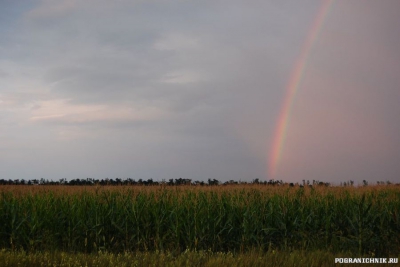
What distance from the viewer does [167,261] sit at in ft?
42.1

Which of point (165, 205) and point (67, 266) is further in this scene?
point (165, 205)

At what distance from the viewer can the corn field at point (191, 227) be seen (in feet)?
56.6

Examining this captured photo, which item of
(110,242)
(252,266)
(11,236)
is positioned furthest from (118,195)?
(252,266)

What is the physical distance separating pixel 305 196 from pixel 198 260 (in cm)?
1093

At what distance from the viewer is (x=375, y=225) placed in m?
18.8

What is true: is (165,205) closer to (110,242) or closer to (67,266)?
(110,242)

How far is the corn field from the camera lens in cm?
1727

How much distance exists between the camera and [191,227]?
17.2 meters

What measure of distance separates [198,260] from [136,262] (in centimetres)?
185

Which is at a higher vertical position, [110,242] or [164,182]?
[164,182]

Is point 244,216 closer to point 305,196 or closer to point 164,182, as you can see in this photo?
point 305,196

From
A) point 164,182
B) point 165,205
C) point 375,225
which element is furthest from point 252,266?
point 164,182

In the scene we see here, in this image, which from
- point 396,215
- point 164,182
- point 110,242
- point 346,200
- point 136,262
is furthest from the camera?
point 164,182

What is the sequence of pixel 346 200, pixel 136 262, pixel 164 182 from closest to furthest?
pixel 136 262
pixel 346 200
pixel 164 182
